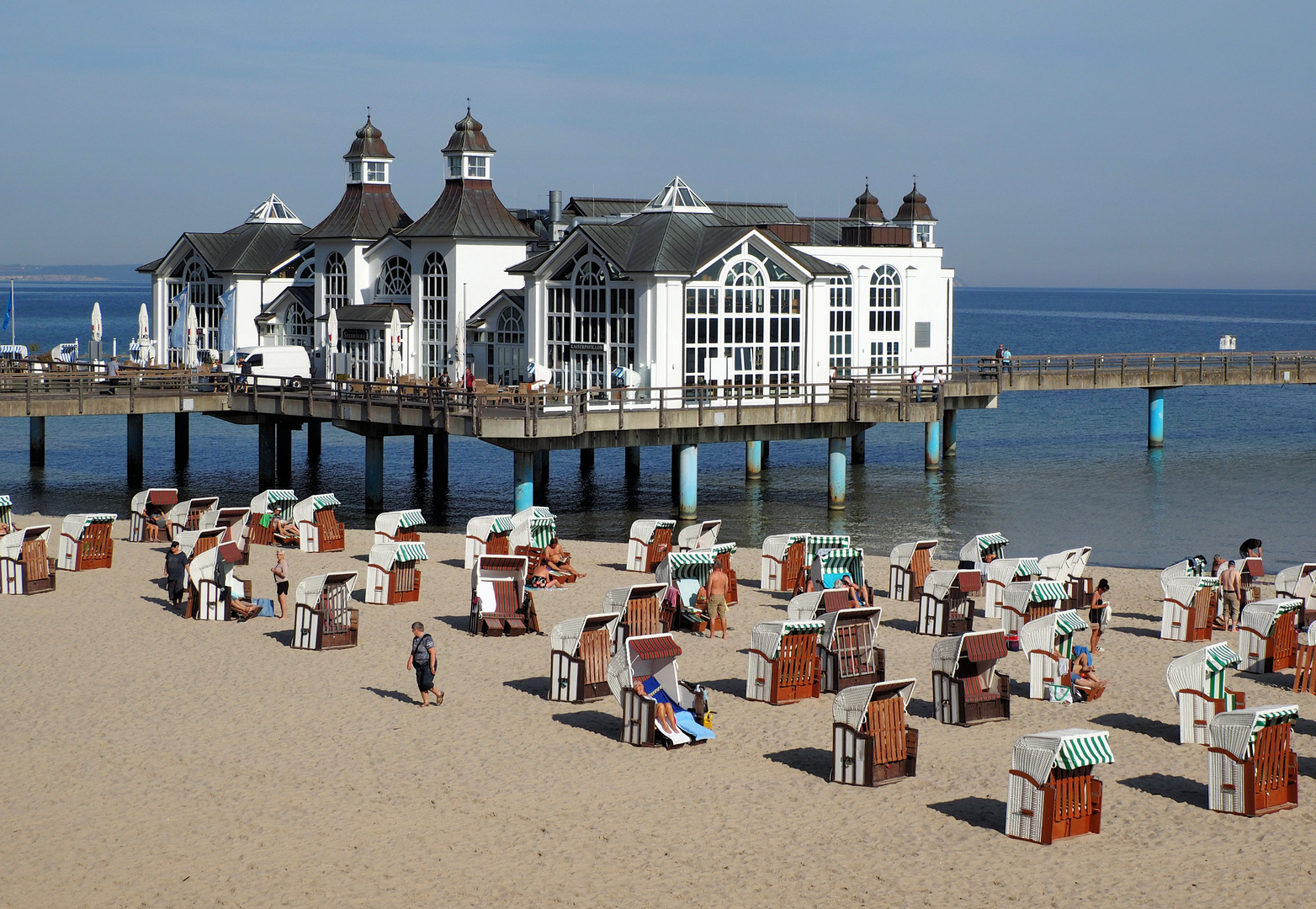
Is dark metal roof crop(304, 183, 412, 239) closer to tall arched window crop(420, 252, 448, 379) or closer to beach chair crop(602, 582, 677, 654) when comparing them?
tall arched window crop(420, 252, 448, 379)

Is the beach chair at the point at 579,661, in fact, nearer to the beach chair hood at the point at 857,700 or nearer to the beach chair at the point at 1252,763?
the beach chair hood at the point at 857,700

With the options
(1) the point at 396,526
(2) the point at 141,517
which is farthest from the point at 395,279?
(1) the point at 396,526

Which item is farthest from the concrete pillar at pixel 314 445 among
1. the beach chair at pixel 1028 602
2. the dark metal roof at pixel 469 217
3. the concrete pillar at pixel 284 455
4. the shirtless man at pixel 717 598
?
the beach chair at pixel 1028 602

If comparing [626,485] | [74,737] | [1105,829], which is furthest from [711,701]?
[626,485]

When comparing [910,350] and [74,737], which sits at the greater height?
[910,350]

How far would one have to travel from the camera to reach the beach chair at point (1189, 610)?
841 inches

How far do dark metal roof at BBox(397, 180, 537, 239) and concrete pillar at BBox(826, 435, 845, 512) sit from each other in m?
11.2

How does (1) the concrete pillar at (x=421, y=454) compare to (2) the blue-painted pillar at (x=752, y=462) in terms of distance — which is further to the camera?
(1) the concrete pillar at (x=421, y=454)

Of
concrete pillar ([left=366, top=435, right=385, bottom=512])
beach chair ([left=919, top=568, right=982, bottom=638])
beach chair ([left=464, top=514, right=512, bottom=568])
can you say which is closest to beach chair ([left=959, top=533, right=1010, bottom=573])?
beach chair ([left=919, top=568, right=982, bottom=638])

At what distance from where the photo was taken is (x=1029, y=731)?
1638cm

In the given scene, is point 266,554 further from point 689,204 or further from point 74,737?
point 689,204

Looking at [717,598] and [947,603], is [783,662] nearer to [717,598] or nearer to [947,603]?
[717,598]

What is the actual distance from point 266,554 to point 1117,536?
20.7 meters

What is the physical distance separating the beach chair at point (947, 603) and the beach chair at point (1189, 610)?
2701 mm
